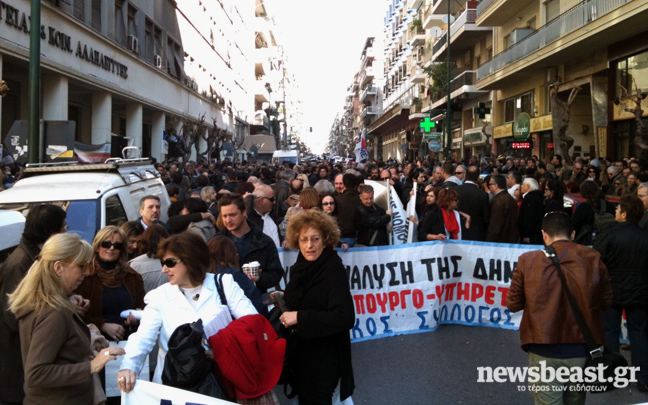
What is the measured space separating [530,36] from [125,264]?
2398 centimetres

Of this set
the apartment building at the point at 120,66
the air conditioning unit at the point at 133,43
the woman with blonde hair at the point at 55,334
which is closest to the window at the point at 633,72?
the apartment building at the point at 120,66

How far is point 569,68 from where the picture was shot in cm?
2520

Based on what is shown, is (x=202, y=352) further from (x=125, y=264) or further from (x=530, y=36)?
(x=530, y=36)

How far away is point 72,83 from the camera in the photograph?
2089cm

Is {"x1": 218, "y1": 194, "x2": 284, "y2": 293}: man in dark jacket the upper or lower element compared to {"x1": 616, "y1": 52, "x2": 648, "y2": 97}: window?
lower

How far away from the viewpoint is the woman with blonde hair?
3.13m

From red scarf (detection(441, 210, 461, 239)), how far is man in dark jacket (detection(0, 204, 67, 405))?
5.82 m

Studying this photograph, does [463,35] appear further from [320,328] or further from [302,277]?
[320,328]

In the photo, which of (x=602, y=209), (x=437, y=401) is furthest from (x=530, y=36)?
(x=437, y=401)

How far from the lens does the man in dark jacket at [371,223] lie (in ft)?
29.0

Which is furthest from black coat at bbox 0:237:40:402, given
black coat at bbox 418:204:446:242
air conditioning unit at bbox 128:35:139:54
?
air conditioning unit at bbox 128:35:139:54

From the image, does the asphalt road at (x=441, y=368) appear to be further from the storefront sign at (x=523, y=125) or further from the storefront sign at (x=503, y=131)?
the storefront sign at (x=503, y=131)

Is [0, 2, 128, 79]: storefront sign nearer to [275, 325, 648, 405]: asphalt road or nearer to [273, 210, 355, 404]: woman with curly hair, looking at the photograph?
[275, 325, 648, 405]: asphalt road

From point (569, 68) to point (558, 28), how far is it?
3466 mm
